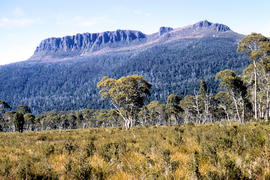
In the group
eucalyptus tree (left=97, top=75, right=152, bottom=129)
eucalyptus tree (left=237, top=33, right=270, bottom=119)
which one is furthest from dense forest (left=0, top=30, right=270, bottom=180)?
eucalyptus tree (left=97, top=75, right=152, bottom=129)

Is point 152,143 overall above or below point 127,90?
above

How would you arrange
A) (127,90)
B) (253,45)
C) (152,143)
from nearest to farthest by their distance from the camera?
(152,143)
(253,45)
(127,90)

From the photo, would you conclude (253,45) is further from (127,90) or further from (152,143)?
(152,143)

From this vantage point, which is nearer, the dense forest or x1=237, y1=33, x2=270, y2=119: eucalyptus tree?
the dense forest

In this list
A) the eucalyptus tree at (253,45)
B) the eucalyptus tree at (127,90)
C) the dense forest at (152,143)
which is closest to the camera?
the dense forest at (152,143)

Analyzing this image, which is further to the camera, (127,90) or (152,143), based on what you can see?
(127,90)

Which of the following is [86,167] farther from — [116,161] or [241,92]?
[241,92]

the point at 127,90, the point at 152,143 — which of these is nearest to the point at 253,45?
the point at 127,90

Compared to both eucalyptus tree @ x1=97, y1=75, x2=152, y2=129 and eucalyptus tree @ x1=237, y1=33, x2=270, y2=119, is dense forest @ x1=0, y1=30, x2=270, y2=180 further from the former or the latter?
eucalyptus tree @ x1=97, y1=75, x2=152, y2=129

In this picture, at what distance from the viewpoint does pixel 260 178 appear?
3297mm

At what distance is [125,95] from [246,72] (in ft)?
76.5

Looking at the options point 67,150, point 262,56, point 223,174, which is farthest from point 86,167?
point 262,56

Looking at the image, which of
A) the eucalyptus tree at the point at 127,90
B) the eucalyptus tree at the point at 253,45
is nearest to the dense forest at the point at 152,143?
the eucalyptus tree at the point at 253,45

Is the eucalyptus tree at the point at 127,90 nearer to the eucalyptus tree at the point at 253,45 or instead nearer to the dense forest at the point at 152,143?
the dense forest at the point at 152,143
